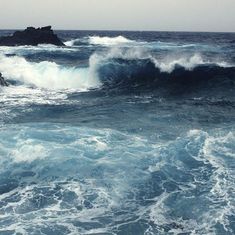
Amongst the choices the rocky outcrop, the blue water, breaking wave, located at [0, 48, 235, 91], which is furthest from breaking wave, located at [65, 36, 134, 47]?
the blue water

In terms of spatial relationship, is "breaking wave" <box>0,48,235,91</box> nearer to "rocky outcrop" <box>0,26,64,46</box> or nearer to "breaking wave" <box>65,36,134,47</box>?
"rocky outcrop" <box>0,26,64,46</box>

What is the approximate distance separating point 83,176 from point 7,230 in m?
3.20

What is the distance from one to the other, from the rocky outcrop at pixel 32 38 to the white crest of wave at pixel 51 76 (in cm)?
3348

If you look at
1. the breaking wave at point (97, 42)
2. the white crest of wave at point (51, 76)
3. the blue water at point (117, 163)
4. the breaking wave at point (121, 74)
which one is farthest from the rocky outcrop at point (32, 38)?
the blue water at point (117, 163)

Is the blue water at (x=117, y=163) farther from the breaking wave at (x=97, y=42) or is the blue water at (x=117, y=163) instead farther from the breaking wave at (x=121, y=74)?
the breaking wave at (x=97, y=42)

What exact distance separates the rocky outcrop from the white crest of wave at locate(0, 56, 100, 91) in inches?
1318

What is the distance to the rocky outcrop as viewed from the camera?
65.3m

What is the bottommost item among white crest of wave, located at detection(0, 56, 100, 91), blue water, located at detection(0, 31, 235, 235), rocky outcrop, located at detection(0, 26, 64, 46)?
blue water, located at detection(0, 31, 235, 235)

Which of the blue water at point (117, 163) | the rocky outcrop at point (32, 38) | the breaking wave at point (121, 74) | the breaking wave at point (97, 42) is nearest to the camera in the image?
the blue water at point (117, 163)

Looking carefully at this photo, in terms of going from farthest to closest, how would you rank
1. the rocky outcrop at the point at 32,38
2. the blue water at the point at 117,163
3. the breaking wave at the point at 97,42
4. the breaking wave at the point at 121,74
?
1. the breaking wave at the point at 97,42
2. the rocky outcrop at the point at 32,38
3. the breaking wave at the point at 121,74
4. the blue water at the point at 117,163

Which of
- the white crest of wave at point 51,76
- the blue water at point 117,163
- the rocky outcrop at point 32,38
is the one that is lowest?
the blue water at point 117,163

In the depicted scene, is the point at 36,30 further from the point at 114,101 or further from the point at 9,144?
the point at 9,144

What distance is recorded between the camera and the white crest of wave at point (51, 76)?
27891mm

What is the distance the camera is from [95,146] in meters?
13.6
